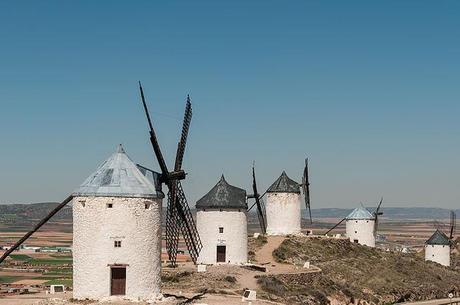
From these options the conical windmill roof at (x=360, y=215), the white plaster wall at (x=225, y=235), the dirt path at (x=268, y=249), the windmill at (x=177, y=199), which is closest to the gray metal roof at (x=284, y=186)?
the dirt path at (x=268, y=249)

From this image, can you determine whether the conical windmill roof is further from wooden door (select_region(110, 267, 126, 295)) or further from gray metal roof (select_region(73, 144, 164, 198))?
wooden door (select_region(110, 267, 126, 295))

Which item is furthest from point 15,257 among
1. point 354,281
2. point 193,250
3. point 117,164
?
point 117,164

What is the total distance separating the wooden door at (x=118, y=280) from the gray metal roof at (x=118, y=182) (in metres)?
3.20

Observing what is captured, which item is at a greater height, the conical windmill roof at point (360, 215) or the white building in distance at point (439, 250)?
the conical windmill roof at point (360, 215)

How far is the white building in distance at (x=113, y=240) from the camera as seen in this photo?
29.1 meters

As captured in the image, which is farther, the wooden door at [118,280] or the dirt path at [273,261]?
the dirt path at [273,261]

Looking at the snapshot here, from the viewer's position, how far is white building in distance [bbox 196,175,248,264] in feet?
165

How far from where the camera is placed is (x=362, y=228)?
240 feet

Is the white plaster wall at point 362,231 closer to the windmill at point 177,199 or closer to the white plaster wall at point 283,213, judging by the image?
the white plaster wall at point 283,213

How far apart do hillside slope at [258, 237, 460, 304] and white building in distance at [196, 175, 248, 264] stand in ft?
17.6

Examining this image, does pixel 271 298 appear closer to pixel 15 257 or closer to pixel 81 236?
pixel 81 236

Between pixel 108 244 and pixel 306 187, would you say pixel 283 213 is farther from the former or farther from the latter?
pixel 108 244

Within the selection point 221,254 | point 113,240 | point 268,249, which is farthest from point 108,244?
point 268,249

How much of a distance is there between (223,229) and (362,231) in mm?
27057
